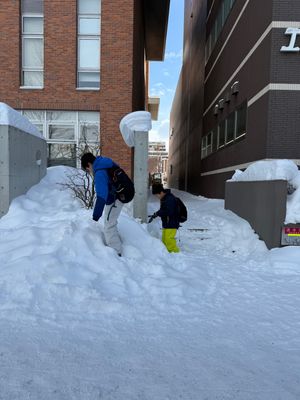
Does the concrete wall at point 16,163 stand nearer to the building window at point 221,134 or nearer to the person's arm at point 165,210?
the person's arm at point 165,210

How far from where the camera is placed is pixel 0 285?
3836mm

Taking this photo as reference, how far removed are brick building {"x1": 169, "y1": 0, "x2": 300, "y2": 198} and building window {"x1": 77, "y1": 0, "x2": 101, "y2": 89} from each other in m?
5.72

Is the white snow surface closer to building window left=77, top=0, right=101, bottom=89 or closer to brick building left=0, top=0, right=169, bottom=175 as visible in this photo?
brick building left=0, top=0, right=169, bottom=175

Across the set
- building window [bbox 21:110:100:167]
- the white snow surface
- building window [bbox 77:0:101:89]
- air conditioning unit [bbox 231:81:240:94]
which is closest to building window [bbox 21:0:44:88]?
building window [bbox 21:110:100:167]

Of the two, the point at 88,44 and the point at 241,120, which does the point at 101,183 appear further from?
the point at 88,44

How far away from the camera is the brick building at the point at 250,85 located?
9.90 meters

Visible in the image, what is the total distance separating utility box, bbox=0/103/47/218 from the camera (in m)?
6.61

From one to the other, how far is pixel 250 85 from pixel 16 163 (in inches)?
336

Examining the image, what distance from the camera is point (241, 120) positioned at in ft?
41.5

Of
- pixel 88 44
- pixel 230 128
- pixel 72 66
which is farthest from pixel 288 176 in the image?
pixel 88 44

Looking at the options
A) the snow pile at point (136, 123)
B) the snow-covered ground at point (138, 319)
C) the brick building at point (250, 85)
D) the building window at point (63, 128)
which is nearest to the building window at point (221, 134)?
the brick building at point (250, 85)

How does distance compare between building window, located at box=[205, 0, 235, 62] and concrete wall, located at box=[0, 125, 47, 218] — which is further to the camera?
building window, located at box=[205, 0, 235, 62]

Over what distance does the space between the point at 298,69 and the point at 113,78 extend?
703cm

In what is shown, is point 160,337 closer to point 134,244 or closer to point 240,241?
point 134,244
